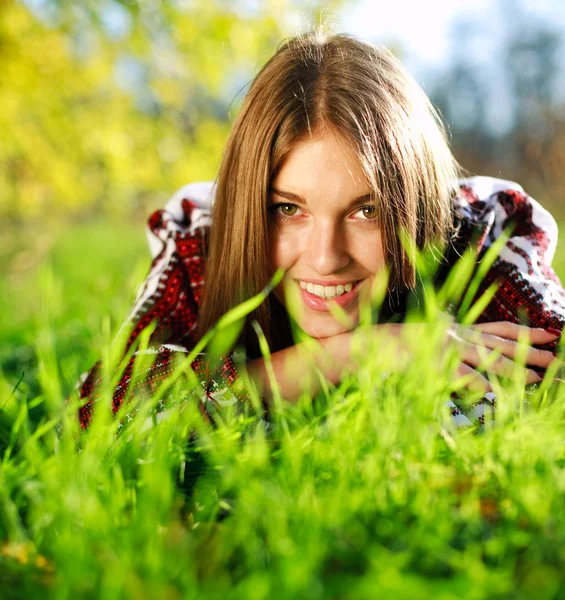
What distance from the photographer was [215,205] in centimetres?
222

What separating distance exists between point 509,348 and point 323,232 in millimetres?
606

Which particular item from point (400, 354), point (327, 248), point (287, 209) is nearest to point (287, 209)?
point (287, 209)

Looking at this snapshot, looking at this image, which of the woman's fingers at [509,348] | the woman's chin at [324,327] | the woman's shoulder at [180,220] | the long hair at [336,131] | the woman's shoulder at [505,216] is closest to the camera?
the woman's fingers at [509,348]

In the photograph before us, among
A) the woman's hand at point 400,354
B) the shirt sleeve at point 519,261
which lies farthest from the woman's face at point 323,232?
the shirt sleeve at point 519,261

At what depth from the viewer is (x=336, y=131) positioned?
6.05 ft

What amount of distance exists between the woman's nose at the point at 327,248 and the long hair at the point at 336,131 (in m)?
0.15

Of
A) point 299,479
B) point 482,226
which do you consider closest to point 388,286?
point 482,226

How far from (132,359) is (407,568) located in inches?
47.5

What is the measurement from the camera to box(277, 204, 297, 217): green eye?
1.96 m

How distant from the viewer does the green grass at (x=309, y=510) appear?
87 cm

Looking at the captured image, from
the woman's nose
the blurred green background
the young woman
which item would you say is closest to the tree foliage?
the blurred green background

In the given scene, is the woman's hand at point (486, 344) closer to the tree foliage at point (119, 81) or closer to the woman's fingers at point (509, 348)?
the woman's fingers at point (509, 348)

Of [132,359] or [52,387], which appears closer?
[52,387]

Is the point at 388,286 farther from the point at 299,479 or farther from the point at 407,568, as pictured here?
the point at 407,568
